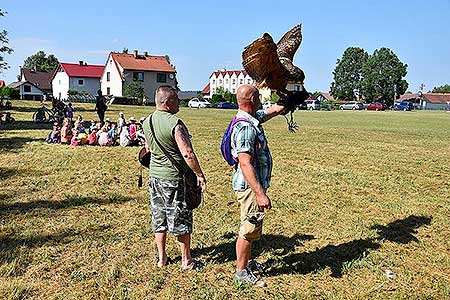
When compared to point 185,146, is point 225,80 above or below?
above

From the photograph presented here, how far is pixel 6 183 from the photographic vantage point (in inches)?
343

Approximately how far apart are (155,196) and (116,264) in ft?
3.00

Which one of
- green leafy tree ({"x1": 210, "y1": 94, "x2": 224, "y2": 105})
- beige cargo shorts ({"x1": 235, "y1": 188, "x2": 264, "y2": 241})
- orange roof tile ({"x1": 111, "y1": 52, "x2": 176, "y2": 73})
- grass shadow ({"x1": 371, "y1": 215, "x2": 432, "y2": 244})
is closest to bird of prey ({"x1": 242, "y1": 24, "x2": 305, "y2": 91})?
beige cargo shorts ({"x1": 235, "y1": 188, "x2": 264, "y2": 241})

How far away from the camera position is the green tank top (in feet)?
14.6

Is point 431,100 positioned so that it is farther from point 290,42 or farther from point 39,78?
point 290,42

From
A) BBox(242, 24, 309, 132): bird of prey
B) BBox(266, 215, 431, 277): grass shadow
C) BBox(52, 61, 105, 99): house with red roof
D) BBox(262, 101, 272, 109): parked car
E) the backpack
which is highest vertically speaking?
BBox(52, 61, 105, 99): house with red roof

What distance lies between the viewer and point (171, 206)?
4664 millimetres

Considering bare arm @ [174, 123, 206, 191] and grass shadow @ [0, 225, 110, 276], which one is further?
grass shadow @ [0, 225, 110, 276]

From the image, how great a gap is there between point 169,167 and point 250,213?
0.94 m

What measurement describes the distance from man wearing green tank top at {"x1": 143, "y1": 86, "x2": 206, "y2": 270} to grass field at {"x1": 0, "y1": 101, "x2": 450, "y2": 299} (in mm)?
526

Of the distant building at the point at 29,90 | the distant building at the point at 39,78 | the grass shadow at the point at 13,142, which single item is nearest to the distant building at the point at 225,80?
the distant building at the point at 39,78

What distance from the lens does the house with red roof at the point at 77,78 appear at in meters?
72.5

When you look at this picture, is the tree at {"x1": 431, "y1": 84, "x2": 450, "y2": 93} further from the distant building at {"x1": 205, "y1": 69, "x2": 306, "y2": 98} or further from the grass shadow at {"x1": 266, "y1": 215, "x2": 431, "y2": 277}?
the grass shadow at {"x1": 266, "y1": 215, "x2": 431, "y2": 277}

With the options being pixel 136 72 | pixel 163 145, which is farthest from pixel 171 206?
pixel 136 72
